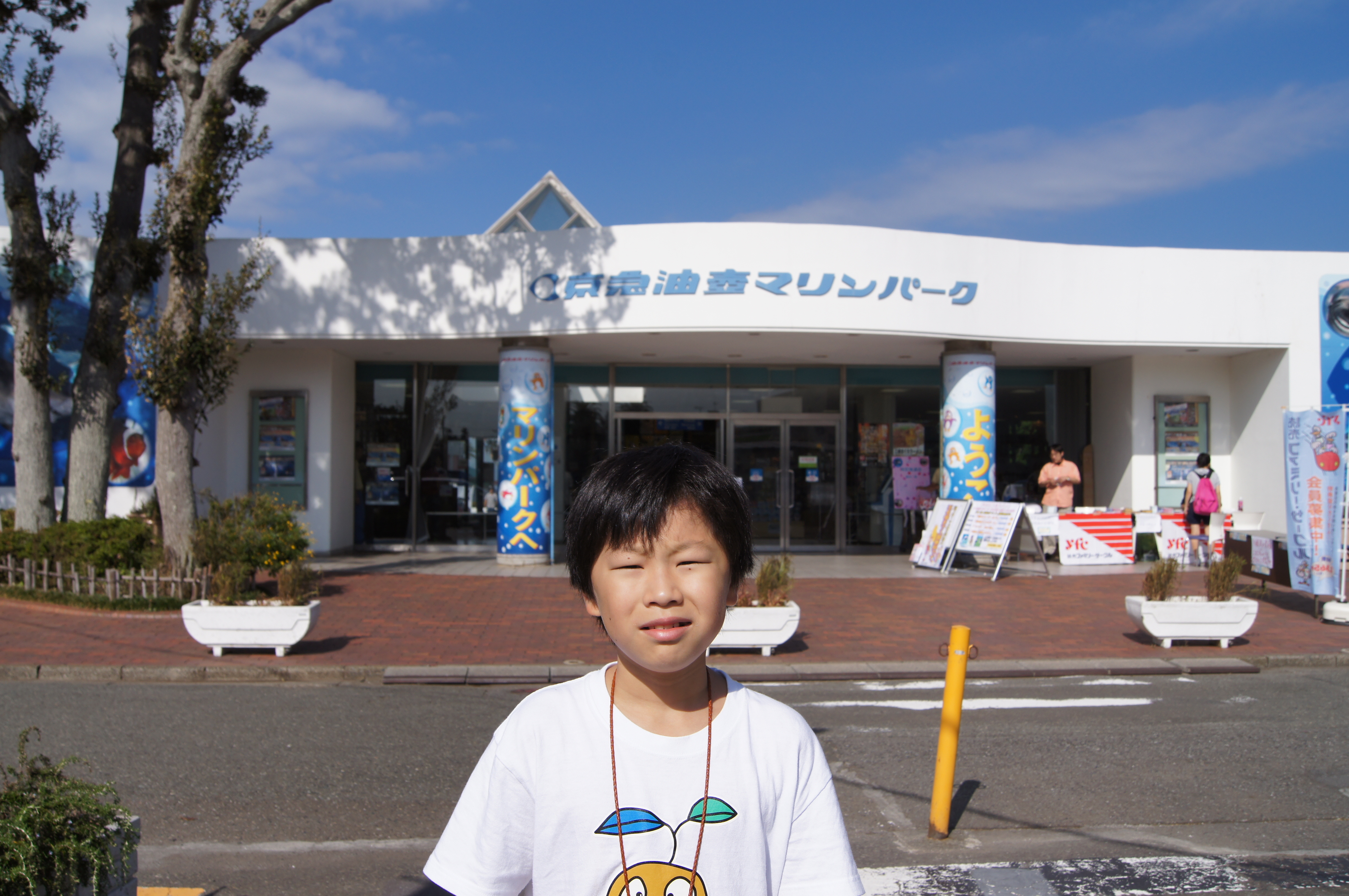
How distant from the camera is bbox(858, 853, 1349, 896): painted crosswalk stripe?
4195 mm

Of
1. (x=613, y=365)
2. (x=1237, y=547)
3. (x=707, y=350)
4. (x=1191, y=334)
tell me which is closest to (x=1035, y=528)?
(x=1237, y=547)

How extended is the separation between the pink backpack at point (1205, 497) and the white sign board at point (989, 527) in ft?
10.1

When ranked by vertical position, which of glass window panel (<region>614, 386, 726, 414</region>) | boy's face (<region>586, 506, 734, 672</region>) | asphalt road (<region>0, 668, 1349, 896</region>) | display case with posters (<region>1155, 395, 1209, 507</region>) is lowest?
asphalt road (<region>0, 668, 1349, 896</region>)

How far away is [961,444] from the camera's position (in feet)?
52.8

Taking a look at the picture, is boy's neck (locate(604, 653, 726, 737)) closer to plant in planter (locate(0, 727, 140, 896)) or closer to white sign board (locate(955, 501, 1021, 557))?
plant in planter (locate(0, 727, 140, 896))

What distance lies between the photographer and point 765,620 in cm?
930

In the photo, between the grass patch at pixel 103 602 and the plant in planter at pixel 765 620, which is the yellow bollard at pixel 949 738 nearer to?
the plant in planter at pixel 765 620

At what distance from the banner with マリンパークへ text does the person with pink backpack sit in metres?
3.94

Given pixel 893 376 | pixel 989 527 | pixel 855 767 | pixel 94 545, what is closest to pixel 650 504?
pixel 855 767

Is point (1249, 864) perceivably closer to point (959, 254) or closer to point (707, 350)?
point (959, 254)

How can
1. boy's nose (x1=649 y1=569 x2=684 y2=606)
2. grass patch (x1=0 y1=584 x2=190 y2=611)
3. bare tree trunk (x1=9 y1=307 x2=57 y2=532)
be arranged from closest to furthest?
boy's nose (x1=649 y1=569 x2=684 y2=606) → grass patch (x1=0 y1=584 x2=190 y2=611) → bare tree trunk (x1=9 y1=307 x2=57 y2=532)

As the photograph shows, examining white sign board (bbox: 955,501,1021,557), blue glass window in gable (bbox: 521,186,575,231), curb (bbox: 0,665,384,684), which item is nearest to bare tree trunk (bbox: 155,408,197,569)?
curb (bbox: 0,665,384,684)

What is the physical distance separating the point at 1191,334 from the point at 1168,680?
9542mm

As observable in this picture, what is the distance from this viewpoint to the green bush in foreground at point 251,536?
11.5 meters
